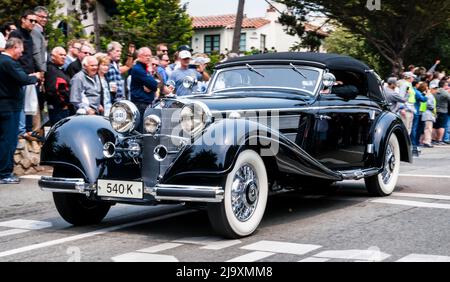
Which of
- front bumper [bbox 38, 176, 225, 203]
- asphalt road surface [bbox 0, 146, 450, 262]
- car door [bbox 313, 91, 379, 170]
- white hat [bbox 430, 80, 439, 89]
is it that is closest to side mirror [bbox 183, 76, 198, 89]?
asphalt road surface [bbox 0, 146, 450, 262]

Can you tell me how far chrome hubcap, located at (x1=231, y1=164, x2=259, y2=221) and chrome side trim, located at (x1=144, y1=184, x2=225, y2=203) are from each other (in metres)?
0.36

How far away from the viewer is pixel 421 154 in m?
16.5

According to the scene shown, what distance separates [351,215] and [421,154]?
32.0 feet

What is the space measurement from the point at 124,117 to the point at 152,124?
424 millimetres

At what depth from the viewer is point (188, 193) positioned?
5703mm

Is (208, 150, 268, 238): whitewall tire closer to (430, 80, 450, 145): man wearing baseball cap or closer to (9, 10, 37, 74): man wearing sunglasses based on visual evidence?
(9, 10, 37, 74): man wearing sunglasses

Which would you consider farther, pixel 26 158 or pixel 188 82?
pixel 26 158

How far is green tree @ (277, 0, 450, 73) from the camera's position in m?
32.0

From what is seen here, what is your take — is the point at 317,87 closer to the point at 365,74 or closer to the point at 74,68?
the point at 365,74

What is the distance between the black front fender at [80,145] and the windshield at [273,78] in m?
1.90

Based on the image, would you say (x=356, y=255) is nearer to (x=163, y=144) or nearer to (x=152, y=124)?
(x=163, y=144)

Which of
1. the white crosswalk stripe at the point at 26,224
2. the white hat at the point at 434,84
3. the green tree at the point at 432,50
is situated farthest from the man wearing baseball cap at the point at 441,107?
the green tree at the point at 432,50

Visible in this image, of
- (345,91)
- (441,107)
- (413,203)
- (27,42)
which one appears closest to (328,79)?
(345,91)

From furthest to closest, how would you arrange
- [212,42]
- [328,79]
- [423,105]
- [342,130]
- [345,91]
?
[212,42] → [423,105] → [345,91] → [342,130] → [328,79]
